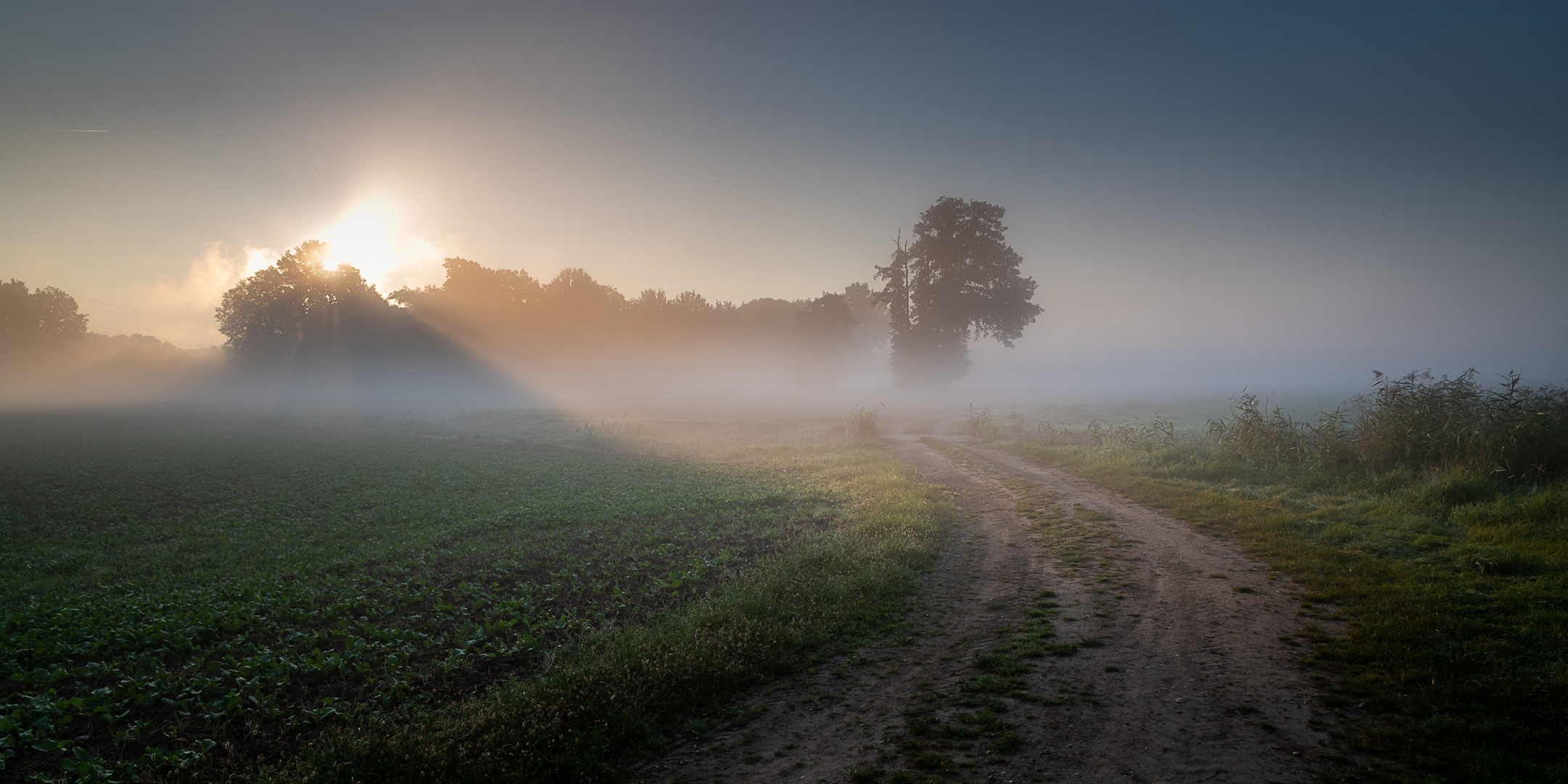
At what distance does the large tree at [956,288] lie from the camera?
54.1 meters

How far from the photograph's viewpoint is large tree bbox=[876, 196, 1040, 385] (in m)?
54.1

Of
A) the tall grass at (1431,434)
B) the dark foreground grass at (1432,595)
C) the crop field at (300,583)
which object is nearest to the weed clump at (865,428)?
the crop field at (300,583)

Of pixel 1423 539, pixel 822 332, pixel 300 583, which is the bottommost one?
pixel 300 583

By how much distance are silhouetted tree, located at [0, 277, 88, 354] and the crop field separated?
86.4 metres

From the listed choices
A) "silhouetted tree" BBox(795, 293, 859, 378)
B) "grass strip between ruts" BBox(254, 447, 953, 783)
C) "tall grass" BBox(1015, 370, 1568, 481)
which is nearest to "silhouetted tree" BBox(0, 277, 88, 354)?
"silhouetted tree" BBox(795, 293, 859, 378)

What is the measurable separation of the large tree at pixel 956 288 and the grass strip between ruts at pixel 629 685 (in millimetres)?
47315

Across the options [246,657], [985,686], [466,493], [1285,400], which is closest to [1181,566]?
[985,686]

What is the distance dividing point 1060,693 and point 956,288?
173ft

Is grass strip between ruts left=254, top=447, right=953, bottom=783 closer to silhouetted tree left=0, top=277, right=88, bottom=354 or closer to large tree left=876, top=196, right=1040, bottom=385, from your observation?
large tree left=876, top=196, right=1040, bottom=385

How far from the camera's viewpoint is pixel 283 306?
69.8 meters

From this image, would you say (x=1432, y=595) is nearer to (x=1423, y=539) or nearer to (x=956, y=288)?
(x=1423, y=539)

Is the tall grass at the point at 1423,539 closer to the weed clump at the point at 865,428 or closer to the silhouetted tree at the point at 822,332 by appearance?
the weed clump at the point at 865,428

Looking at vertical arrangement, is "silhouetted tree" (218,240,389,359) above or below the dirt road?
above

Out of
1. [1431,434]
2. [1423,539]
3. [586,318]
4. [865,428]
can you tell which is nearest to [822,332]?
[586,318]
